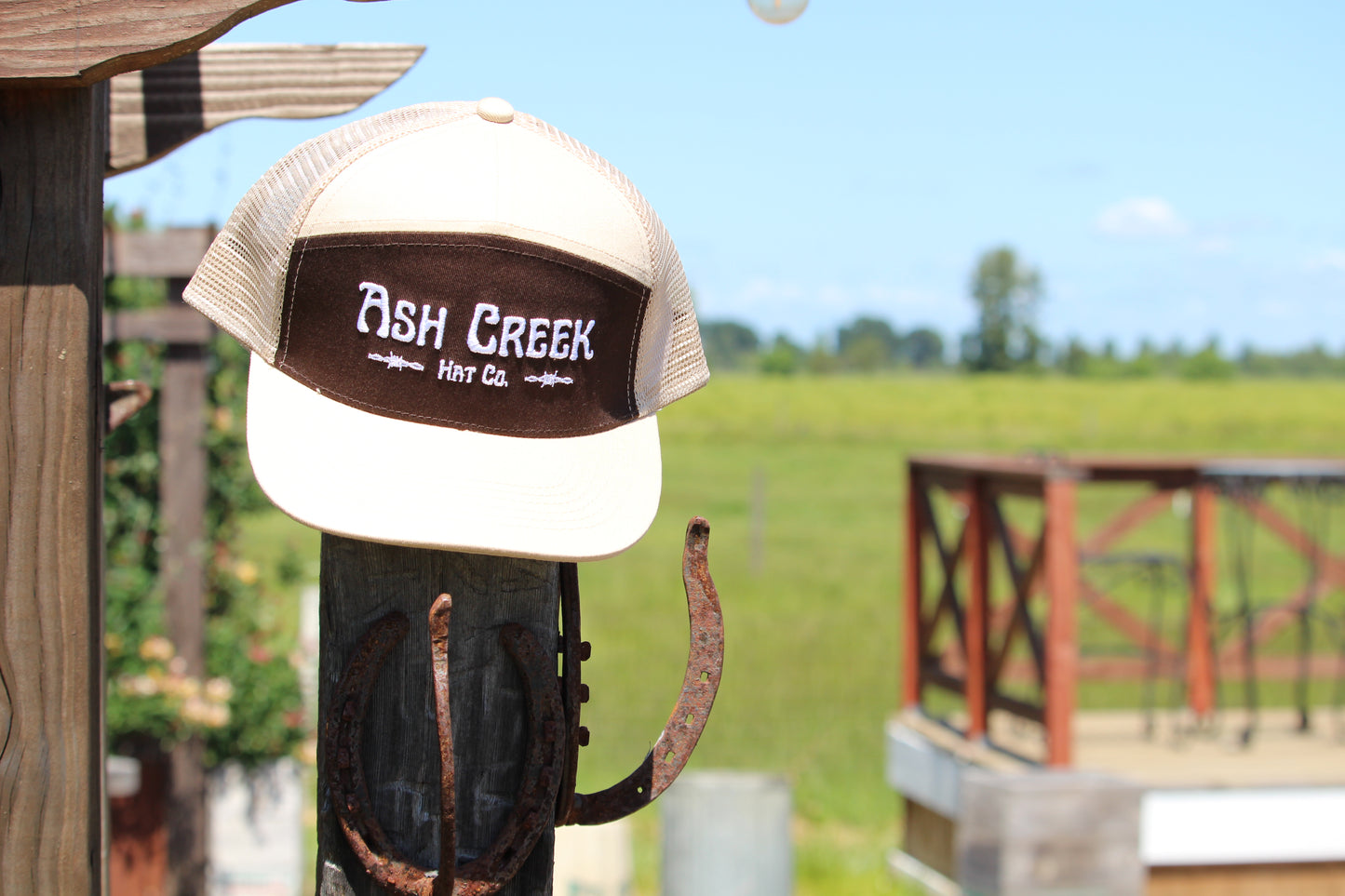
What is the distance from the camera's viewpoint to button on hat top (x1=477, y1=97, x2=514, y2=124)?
3.72 feet

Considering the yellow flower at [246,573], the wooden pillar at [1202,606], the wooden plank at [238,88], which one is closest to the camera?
the wooden plank at [238,88]

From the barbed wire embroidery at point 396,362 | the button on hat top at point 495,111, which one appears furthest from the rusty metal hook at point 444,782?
the button on hat top at point 495,111

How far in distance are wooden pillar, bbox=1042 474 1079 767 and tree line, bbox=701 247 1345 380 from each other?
6159cm

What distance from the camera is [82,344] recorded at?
4.05 feet

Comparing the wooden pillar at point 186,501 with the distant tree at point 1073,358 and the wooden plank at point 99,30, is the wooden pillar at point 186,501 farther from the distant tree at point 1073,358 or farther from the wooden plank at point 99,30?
the distant tree at point 1073,358

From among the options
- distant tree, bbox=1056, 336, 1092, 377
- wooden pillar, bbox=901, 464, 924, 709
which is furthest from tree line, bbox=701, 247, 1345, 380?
wooden pillar, bbox=901, 464, 924, 709

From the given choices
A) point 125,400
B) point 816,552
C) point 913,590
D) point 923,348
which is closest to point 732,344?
point 923,348

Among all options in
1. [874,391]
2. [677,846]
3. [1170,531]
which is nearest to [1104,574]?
[1170,531]

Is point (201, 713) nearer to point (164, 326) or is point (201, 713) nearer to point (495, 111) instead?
point (164, 326)

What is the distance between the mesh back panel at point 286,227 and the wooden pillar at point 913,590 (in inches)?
228

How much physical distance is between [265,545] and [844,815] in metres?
10.8

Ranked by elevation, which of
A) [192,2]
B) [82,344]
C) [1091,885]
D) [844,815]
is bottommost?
[844,815]

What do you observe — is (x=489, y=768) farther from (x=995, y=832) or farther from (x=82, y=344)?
(x=995, y=832)

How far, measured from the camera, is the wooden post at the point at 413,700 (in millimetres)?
1105
